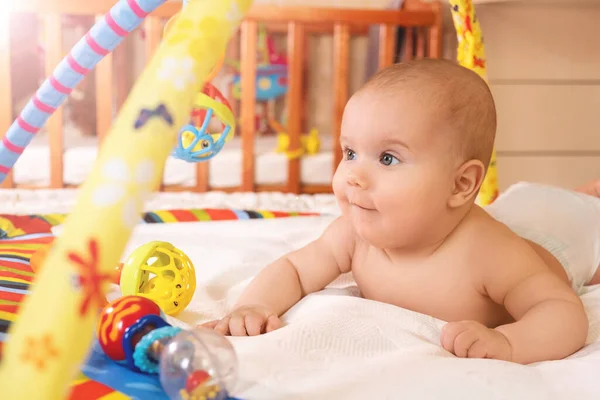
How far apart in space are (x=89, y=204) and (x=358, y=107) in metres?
0.42

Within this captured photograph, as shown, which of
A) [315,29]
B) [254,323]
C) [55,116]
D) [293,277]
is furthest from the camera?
[315,29]

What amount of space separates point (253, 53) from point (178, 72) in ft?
6.04

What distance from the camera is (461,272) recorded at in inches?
31.1

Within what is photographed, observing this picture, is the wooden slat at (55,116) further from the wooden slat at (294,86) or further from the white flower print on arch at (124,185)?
the white flower print on arch at (124,185)

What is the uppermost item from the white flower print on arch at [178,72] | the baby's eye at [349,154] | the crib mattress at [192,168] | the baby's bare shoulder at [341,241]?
the white flower print on arch at [178,72]

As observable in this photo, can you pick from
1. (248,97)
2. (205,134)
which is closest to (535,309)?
(205,134)

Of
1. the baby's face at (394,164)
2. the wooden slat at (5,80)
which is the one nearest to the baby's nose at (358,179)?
the baby's face at (394,164)

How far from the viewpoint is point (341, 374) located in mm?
600

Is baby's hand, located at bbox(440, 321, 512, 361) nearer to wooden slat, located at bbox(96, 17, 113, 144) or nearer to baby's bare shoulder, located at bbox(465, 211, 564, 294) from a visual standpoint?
baby's bare shoulder, located at bbox(465, 211, 564, 294)

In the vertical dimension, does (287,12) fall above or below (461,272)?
above

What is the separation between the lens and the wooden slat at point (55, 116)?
2137 millimetres

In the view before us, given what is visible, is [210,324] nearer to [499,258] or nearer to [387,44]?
[499,258]

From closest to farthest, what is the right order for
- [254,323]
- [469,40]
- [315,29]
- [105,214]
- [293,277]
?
[105,214] → [254,323] → [293,277] → [469,40] → [315,29]

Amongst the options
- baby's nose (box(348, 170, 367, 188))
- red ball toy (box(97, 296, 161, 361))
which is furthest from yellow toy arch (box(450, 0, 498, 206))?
red ball toy (box(97, 296, 161, 361))
